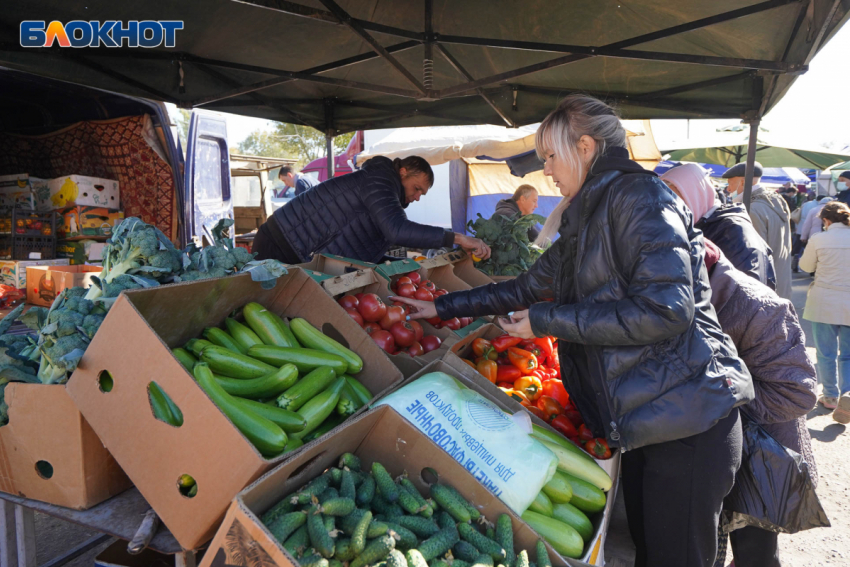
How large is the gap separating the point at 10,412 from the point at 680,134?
721 inches

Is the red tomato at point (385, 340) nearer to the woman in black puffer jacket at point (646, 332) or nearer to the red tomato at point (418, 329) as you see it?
the red tomato at point (418, 329)

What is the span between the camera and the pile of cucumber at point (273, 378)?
1.66 m

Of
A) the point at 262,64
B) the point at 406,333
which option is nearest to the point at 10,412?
the point at 406,333

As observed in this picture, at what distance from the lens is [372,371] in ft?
7.50

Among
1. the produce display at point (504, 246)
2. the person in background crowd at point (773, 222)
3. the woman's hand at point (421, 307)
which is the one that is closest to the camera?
the woman's hand at point (421, 307)

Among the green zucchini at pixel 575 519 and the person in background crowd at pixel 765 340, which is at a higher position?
the person in background crowd at pixel 765 340

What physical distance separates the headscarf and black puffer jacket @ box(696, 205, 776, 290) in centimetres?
6

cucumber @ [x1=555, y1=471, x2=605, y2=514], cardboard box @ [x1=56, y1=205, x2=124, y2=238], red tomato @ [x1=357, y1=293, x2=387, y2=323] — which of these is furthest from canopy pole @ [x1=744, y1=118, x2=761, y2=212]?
cardboard box @ [x1=56, y1=205, x2=124, y2=238]

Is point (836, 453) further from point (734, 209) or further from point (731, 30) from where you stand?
point (731, 30)

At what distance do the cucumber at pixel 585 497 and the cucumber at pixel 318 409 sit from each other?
34.6 inches

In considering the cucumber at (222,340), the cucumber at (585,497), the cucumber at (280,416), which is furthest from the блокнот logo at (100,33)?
the cucumber at (585,497)

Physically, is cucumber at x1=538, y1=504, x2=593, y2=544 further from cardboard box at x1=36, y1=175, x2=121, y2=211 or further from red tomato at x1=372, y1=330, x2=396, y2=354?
cardboard box at x1=36, y1=175, x2=121, y2=211

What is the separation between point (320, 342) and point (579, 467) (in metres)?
1.15

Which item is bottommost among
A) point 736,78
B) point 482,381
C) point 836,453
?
point 836,453
